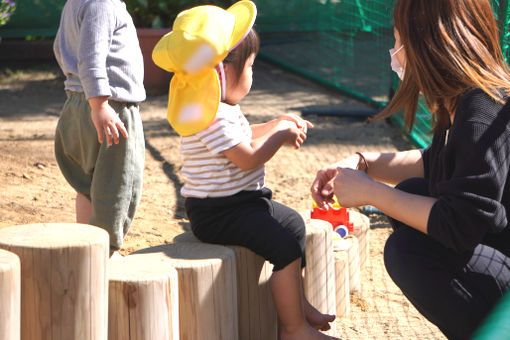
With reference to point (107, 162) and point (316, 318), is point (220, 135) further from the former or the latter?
point (316, 318)

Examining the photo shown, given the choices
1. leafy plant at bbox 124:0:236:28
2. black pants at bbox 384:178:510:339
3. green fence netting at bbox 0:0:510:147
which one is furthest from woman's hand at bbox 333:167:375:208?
leafy plant at bbox 124:0:236:28

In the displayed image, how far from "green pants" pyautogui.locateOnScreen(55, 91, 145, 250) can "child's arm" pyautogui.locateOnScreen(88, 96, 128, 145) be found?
0.15 m

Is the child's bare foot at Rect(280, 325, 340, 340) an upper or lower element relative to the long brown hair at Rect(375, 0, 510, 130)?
lower

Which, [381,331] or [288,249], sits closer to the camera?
[288,249]

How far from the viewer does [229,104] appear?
260 cm

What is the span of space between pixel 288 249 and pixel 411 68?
28.0 inches

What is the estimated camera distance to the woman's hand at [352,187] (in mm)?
2199

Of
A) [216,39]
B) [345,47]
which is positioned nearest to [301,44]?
[345,47]

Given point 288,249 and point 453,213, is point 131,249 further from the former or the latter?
point 453,213

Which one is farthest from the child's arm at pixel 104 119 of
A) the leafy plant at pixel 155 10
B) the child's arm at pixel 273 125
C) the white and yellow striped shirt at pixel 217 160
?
the leafy plant at pixel 155 10

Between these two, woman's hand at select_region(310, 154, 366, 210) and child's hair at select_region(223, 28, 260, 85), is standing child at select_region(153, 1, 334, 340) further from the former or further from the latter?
woman's hand at select_region(310, 154, 366, 210)

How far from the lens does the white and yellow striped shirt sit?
2471 mm

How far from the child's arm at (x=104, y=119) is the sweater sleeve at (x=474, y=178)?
3.99 ft

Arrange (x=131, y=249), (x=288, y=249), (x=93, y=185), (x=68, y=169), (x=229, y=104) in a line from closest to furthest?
1. (x=288, y=249)
2. (x=229, y=104)
3. (x=93, y=185)
4. (x=68, y=169)
5. (x=131, y=249)
